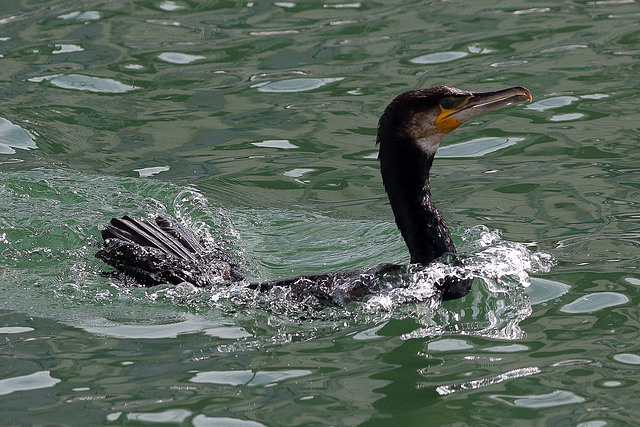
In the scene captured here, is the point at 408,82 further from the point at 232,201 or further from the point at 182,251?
the point at 182,251

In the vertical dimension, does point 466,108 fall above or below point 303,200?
above

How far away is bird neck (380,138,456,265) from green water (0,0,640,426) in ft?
1.36

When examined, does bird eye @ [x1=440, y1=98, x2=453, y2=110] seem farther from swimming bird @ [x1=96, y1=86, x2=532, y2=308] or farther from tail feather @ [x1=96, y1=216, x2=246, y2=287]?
tail feather @ [x1=96, y1=216, x2=246, y2=287]

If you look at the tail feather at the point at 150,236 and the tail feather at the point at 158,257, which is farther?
the tail feather at the point at 150,236

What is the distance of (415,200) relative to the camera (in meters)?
6.08

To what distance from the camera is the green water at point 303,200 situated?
4.83m

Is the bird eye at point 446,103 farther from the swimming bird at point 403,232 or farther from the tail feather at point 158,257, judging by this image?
the tail feather at point 158,257

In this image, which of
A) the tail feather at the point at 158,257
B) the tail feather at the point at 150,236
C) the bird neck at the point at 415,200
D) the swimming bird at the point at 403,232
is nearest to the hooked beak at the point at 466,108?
the swimming bird at the point at 403,232

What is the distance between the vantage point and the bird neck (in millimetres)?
6020

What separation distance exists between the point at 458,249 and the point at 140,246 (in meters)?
2.08

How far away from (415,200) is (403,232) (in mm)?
236

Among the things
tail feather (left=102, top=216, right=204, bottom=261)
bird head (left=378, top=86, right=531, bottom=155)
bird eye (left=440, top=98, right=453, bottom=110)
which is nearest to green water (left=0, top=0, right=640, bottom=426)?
tail feather (left=102, top=216, right=204, bottom=261)

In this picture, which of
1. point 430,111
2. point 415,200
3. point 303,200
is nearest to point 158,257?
point 415,200

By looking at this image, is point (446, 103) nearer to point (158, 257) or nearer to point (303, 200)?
point (158, 257)
